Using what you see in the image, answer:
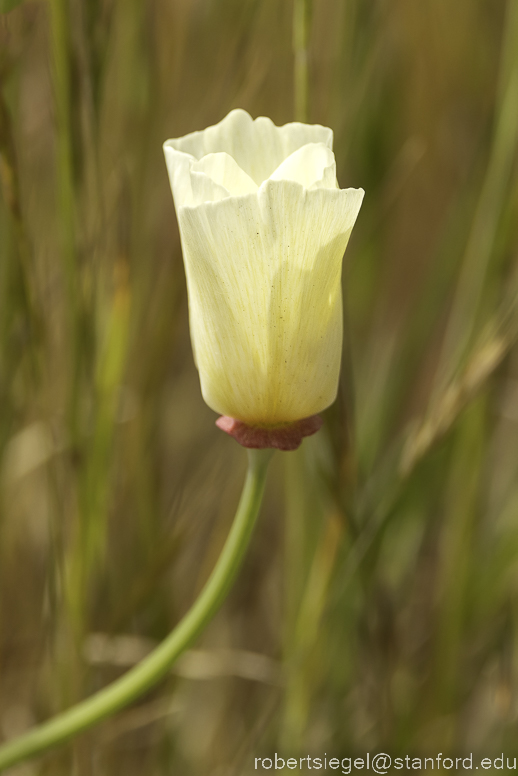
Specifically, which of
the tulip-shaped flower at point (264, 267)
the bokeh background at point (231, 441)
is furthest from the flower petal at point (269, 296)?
the bokeh background at point (231, 441)

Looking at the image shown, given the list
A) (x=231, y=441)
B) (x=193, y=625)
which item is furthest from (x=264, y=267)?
(x=231, y=441)

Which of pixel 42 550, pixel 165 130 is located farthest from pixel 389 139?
pixel 42 550

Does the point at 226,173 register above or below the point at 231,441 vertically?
above

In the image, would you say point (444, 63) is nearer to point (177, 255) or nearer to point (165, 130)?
point (165, 130)

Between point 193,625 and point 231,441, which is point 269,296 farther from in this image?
point 231,441

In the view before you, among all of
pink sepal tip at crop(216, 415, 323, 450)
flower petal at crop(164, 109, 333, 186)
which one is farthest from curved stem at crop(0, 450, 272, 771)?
flower petal at crop(164, 109, 333, 186)
